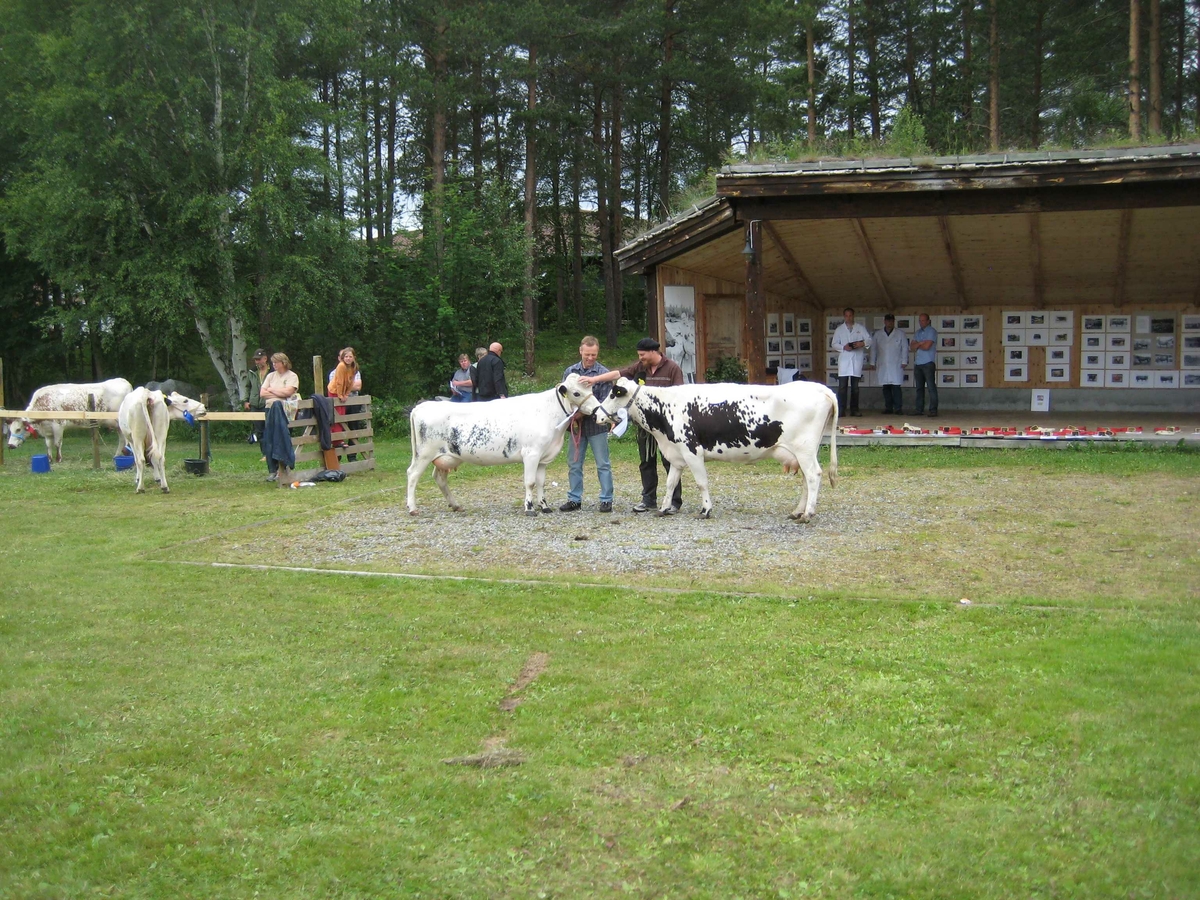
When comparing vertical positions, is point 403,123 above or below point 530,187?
above

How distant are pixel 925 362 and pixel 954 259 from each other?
6.49 feet

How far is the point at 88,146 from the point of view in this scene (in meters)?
23.0

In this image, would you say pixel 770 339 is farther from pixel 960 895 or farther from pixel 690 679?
pixel 960 895

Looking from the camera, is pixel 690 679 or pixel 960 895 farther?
pixel 690 679

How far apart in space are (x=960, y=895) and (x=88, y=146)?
2443 centimetres

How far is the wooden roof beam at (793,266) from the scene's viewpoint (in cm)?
1821

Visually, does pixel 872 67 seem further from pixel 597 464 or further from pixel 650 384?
pixel 597 464

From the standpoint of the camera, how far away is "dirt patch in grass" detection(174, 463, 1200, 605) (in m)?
7.86

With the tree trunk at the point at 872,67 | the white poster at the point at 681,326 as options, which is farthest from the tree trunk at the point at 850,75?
the white poster at the point at 681,326

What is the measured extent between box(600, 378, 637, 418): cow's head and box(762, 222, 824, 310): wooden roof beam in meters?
7.83

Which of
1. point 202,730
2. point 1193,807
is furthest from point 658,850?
point 202,730

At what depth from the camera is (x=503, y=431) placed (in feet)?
37.4

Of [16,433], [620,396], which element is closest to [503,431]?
[620,396]

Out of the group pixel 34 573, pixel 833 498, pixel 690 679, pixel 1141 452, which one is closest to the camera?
pixel 690 679
